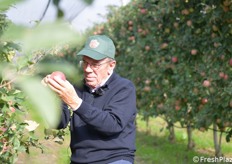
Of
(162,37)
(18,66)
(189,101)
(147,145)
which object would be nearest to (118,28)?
(147,145)

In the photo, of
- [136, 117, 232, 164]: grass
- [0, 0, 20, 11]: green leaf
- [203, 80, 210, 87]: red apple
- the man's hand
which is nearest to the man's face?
the man's hand

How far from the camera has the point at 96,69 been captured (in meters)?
2.04

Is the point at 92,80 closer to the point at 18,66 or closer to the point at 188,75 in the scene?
the point at 18,66

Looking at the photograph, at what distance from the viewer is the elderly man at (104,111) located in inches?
79.4

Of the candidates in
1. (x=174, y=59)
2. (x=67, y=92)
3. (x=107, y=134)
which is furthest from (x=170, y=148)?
(x=67, y=92)

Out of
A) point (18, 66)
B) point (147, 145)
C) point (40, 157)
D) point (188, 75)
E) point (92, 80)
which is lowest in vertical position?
point (147, 145)

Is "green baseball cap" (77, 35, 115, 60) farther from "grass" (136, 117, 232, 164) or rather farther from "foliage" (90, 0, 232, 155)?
"grass" (136, 117, 232, 164)

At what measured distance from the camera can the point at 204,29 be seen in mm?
4750

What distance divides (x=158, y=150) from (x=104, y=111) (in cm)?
544

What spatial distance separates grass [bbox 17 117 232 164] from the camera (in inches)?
244

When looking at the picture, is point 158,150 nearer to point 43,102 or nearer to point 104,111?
point 104,111

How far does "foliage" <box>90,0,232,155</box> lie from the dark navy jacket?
2.19m

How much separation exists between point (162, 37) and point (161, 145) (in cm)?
259

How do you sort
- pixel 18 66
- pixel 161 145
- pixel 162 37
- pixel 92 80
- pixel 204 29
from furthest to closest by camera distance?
pixel 161 145 < pixel 162 37 < pixel 204 29 < pixel 92 80 < pixel 18 66
